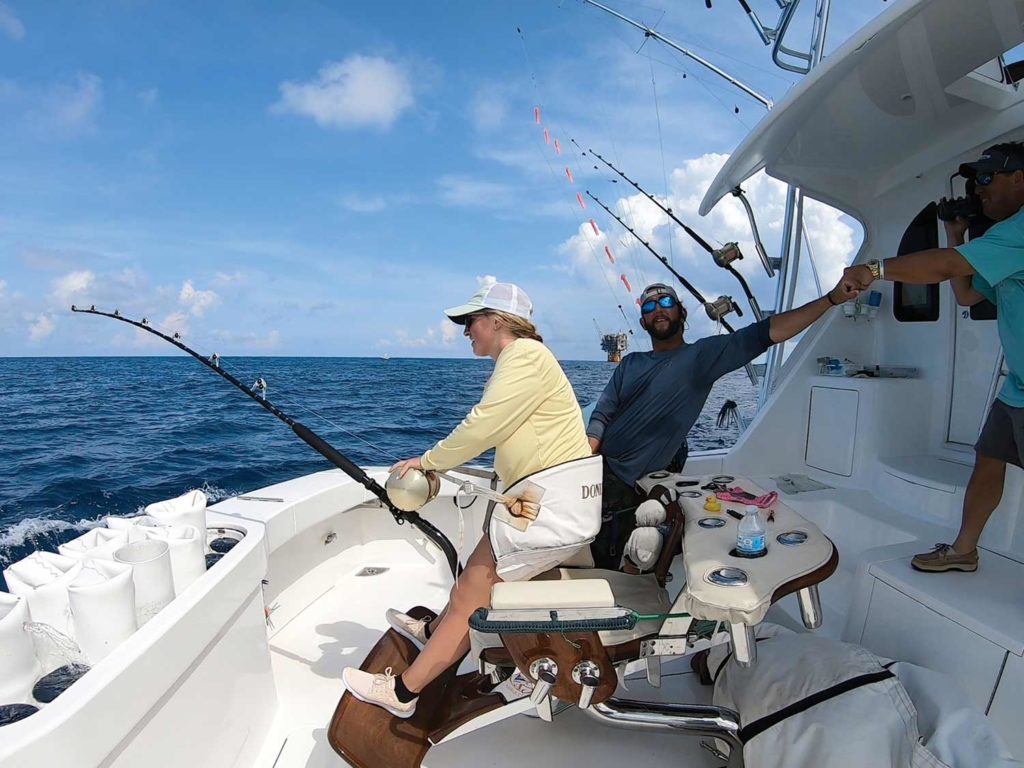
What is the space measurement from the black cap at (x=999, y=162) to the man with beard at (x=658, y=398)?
0.66 meters

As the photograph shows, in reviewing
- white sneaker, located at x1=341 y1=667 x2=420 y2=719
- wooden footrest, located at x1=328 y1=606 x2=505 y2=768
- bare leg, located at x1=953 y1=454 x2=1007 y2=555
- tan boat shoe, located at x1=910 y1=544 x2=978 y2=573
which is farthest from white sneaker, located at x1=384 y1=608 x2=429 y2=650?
bare leg, located at x1=953 y1=454 x2=1007 y2=555

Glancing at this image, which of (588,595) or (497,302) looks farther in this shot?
(497,302)

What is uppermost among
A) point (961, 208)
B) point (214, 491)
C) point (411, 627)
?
point (961, 208)

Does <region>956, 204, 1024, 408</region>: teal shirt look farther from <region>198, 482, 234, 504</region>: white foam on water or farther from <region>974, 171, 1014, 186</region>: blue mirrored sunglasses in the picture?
<region>198, 482, 234, 504</region>: white foam on water

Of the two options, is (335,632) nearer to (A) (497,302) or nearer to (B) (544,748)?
(B) (544,748)

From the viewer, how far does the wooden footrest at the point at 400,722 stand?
65.9 inches

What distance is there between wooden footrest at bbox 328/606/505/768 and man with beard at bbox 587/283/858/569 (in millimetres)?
749

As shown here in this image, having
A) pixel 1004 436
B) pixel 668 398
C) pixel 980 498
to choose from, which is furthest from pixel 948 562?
pixel 668 398

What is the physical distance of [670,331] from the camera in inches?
103

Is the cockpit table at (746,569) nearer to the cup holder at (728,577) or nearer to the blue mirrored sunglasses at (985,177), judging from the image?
the cup holder at (728,577)

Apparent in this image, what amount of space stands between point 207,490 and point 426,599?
3.53 metres

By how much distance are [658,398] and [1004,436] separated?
1104 millimetres

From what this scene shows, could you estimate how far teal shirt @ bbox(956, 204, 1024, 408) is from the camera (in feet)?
5.33

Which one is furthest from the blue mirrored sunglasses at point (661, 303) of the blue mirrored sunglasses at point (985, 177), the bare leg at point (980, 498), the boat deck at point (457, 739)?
the boat deck at point (457, 739)
